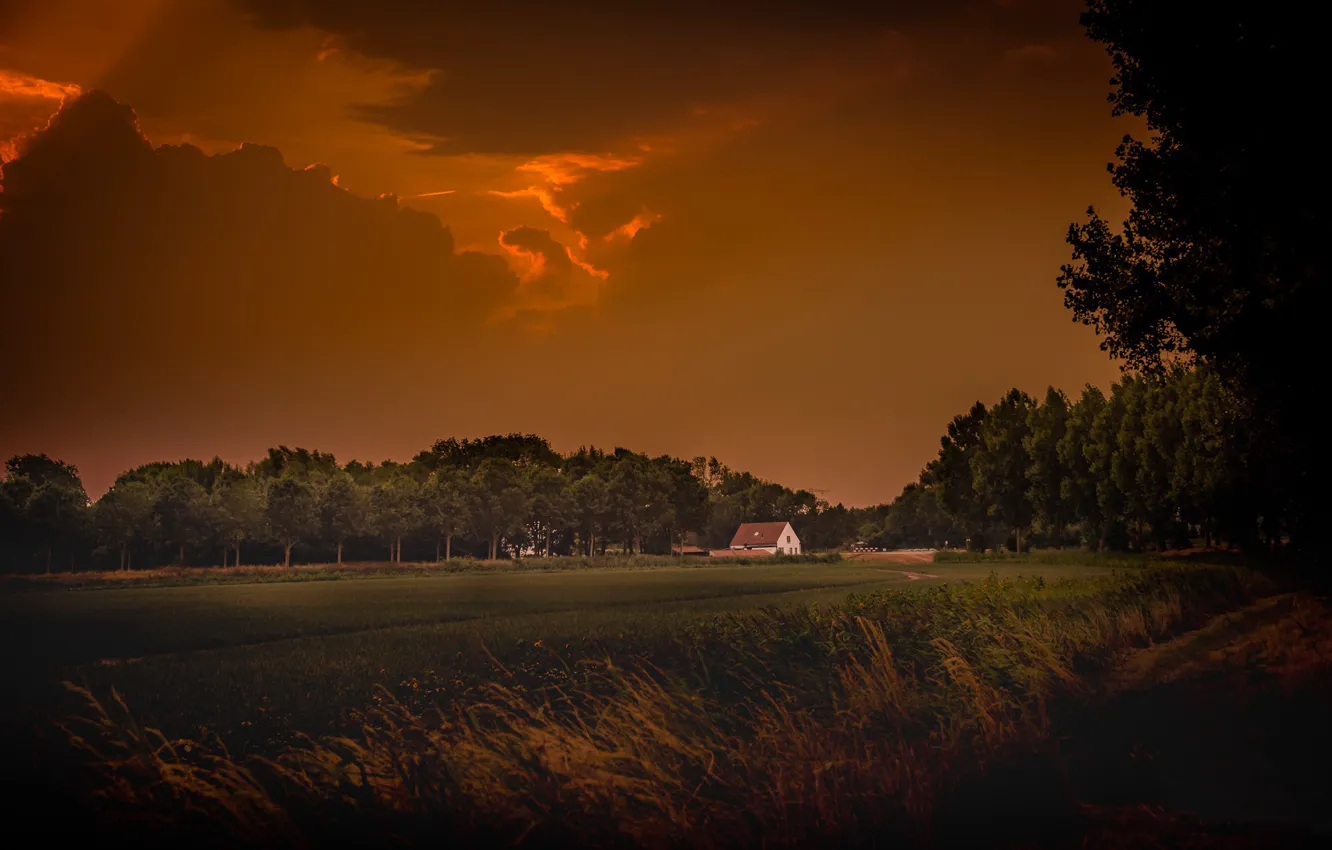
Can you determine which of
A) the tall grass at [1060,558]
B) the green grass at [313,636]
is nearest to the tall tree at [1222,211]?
the green grass at [313,636]

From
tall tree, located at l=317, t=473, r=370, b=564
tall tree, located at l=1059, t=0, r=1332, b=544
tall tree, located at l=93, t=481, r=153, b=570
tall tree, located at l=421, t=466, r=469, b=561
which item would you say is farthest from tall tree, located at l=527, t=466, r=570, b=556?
tall tree, located at l=1059, t=0, r=1332, b=544

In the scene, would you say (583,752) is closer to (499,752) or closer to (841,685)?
(499,752)

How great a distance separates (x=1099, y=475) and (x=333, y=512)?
86.5 metres

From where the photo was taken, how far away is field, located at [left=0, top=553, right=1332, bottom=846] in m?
12.2

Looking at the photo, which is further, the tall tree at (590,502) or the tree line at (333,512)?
the tall tree at (590,502)

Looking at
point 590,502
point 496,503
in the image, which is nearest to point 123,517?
point 496,503

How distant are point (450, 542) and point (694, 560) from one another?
117 feet

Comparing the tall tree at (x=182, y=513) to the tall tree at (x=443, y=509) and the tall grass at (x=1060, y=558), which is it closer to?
the tall tree at (x=443, y=509)

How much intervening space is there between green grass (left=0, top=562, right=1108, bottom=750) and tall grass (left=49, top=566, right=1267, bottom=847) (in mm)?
3373

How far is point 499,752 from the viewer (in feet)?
45.1

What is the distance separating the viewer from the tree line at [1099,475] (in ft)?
284

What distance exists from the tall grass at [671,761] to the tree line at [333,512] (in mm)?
69016

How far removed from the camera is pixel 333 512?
111562 millimetres

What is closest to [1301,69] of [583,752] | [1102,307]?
[1102,307]
